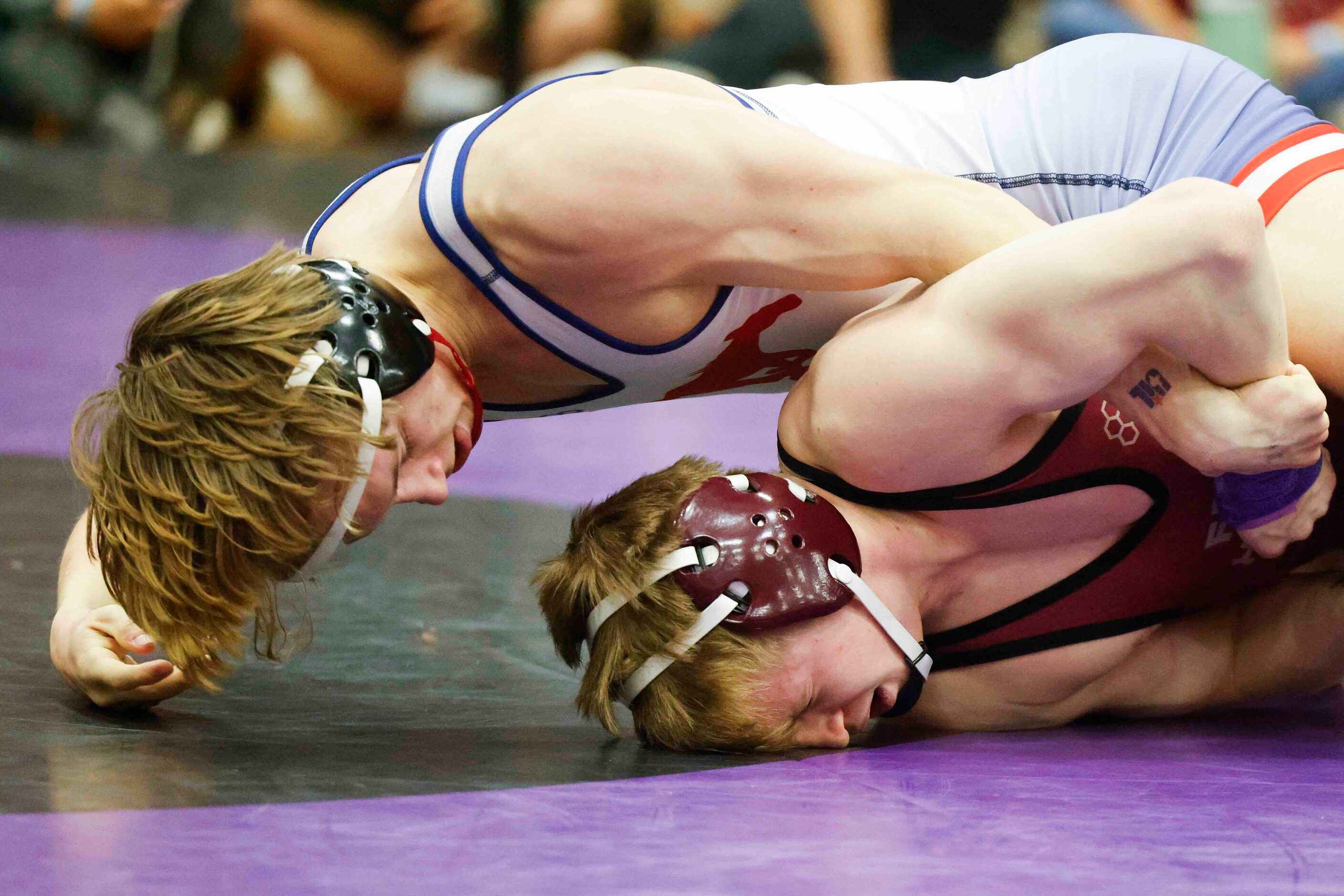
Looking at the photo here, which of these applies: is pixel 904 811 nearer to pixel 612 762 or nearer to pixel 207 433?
pixel 612 762

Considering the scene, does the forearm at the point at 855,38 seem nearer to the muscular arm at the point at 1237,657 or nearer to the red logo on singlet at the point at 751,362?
the red logo on singlet at the point at 751,362

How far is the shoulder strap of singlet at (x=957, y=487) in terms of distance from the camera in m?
2.32

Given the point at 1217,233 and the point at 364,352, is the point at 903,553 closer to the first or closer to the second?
the point at 1217,233

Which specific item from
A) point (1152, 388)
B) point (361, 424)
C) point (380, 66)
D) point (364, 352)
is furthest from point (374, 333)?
point (380, 66)

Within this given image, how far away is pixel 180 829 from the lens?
1.88 metres

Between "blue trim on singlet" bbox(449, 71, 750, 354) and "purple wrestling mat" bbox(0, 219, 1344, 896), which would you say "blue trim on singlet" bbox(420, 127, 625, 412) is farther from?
"purple wrestling mat" bbox(0, 219, 1344, 896)

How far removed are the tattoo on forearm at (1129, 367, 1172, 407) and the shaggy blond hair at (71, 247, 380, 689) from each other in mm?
1004

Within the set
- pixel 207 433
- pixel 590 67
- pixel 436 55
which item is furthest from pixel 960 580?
pixel 436 55

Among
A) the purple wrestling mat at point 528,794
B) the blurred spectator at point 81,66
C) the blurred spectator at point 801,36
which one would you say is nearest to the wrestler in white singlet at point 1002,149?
the purple wrestling mat at point 528,794

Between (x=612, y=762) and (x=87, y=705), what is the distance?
2.61 ft

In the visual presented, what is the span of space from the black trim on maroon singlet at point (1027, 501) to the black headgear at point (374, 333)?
0.54 metres

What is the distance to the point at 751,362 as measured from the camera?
2.72 metres

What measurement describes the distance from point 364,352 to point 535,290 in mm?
323

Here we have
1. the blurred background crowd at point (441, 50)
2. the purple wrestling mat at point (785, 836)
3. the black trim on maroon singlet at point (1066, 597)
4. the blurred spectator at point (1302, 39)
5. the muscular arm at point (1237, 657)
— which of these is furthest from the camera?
the blurred background crowd at point (441, 50)
